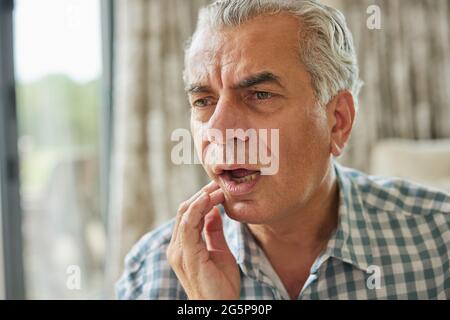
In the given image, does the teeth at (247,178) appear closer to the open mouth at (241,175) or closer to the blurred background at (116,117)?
the open mouth at (241,175)

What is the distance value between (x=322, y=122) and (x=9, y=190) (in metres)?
2.00

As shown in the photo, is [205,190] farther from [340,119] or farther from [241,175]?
[340,119]

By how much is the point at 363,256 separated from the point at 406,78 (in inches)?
74.5

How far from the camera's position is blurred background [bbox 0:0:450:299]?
2600 millimetres

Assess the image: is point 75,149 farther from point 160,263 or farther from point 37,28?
point 160,263

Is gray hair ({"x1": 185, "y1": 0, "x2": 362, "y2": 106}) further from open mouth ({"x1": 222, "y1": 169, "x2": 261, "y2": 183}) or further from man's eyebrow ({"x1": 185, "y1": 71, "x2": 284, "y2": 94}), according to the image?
open mouth ({"x1": 222, "y1": 169, "x2": 261, "y2": 183})

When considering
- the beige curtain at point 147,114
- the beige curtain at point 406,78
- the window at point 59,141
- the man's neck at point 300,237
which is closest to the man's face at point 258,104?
the man's neck at point 300,237

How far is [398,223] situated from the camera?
113cm

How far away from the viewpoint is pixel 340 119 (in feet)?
3.57

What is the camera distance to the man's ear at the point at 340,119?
107 centimetres

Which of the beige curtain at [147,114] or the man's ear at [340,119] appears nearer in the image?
the man's ear at [340,119]

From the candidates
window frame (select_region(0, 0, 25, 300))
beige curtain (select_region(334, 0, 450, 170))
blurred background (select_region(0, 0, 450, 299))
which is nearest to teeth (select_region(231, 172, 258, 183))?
blurred background (select_region(0, 0, 450, 299))

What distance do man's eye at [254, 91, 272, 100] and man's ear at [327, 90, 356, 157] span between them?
0.52ft

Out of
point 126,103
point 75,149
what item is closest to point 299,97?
point 126,103
